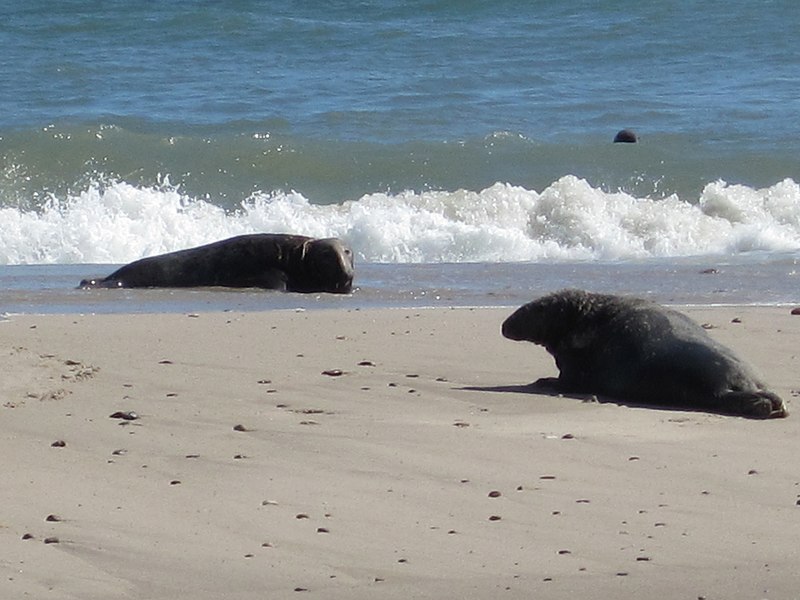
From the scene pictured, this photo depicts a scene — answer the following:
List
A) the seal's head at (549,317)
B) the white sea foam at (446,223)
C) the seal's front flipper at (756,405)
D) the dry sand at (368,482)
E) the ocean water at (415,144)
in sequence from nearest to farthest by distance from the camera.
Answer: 1. the dry sand at (368,482)
2. the seal's front flipper at (756,405)
3. the seal's head at (549,317)
4. the ocean water at (415,144)
5. the white sea foam at (446,223)

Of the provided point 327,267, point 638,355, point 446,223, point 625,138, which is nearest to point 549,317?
point 638,355

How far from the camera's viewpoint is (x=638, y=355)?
6598 mm

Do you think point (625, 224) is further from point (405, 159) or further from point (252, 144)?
point (252, 144)

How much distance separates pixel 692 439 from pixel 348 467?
1297 millimetres

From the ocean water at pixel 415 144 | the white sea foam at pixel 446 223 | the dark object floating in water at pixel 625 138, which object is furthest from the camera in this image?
the dark object floating in water at pixel 625 138

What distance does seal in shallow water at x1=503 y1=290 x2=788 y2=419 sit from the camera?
20.5ft

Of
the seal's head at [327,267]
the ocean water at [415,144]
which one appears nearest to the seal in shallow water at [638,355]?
the ocean water at [415,144]

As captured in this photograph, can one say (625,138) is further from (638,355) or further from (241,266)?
(638,355)

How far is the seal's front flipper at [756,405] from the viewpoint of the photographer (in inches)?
237

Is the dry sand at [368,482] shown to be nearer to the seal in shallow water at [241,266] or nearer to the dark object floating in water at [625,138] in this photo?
the seal in shallow water at [241,266]

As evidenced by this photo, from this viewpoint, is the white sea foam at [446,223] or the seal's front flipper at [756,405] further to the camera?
the white sea foam at [446,223]

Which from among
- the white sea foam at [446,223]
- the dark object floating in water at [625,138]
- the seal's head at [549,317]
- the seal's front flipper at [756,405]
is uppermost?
the dark object floating in water at [625,138]

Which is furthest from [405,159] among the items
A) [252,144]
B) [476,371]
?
[476,371]

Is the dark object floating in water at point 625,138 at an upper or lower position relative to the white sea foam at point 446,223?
upper
